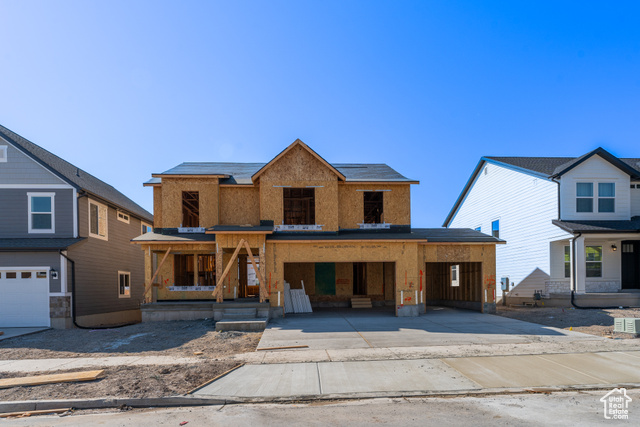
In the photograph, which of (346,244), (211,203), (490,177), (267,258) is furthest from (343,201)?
(490,177)

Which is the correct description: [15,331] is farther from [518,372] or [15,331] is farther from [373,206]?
Result: [518,372]

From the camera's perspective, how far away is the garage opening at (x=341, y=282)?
21.2 metres

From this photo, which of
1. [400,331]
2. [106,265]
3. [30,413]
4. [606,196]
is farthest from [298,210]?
[30,413]

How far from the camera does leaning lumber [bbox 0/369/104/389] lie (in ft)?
25.8

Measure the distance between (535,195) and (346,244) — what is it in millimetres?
10937

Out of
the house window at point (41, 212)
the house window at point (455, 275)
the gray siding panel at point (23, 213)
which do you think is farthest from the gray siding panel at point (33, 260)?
the house window at point (455, 275)

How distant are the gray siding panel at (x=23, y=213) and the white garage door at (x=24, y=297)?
167cm

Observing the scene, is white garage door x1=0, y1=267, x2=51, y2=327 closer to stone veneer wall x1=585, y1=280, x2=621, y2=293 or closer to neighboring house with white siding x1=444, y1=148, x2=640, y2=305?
neighboring house with white siding x1=444, y1=148, x2=640, y2=305

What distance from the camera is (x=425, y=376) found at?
320 inches

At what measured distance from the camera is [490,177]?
25.4 m

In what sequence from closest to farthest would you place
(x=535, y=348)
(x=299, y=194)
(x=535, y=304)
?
(x=535, y=348)
(x=535, y=304)
(x=299, y=194)

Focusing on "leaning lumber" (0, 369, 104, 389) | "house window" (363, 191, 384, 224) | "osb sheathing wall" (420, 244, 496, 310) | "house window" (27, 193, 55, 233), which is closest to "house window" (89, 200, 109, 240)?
"house window" (27, 193, 55, 233)

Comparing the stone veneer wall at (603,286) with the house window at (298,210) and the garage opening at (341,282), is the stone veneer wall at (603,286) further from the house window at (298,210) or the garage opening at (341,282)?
the house window at (298,210)

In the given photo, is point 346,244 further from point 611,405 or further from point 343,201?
point 611,405
